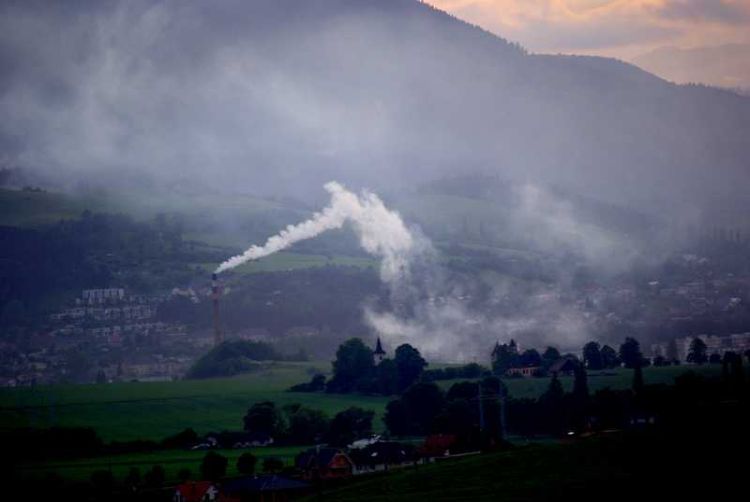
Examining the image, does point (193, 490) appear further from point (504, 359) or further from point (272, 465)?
point (504, 359)

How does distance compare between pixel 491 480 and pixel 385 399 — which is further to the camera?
pixel 385 399

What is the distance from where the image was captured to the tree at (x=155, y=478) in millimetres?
83188

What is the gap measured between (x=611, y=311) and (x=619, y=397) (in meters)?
73.9

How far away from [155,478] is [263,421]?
2518 cm

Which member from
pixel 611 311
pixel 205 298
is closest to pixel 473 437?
pixel 611 311

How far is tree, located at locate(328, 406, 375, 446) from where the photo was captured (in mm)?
102000

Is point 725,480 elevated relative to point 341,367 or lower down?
lower down

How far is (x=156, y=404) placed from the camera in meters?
121

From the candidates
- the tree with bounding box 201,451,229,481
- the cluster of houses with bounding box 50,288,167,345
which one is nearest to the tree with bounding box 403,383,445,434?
the tree with bounding box 201,451,229,481

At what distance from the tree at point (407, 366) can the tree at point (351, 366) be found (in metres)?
2.49

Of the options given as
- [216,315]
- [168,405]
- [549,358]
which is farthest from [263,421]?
[216,315]

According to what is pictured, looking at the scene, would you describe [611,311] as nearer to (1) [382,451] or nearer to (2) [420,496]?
(1) [382,451]

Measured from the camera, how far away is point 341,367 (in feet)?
434

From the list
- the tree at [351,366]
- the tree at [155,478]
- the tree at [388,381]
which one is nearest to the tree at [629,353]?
the tree at [388,381]
